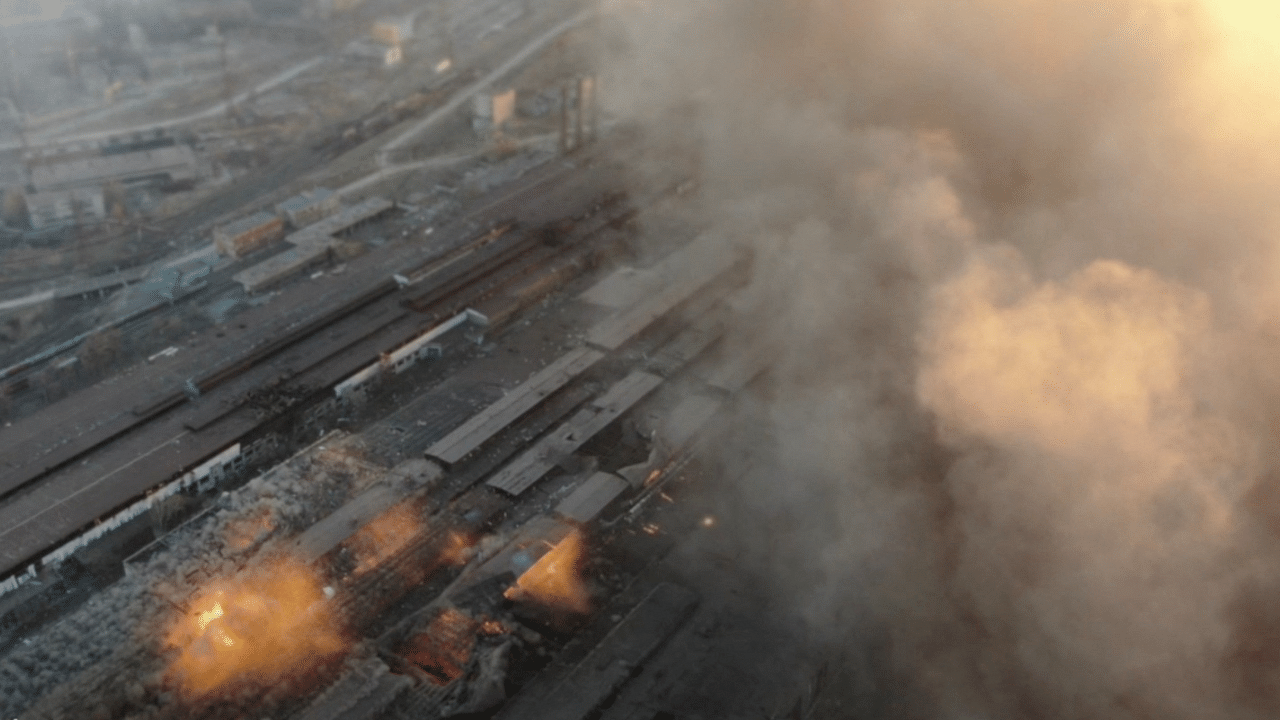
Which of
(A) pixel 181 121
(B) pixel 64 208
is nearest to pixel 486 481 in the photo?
(B) pixel 64 208

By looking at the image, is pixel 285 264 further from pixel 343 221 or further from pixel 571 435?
pixel 571 435

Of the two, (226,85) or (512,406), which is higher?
(226,85)

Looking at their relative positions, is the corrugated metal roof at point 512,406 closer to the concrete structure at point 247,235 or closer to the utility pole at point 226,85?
the concrete structure at point 247,235

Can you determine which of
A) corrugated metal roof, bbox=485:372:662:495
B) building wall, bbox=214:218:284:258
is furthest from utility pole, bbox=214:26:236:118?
corrugated metal roof, bbox=485:372:662:495

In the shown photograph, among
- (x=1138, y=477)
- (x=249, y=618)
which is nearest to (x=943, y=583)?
(x=1138, y=477)

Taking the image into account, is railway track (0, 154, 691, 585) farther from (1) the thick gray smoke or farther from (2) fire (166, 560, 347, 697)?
(1) the thick gray smoke

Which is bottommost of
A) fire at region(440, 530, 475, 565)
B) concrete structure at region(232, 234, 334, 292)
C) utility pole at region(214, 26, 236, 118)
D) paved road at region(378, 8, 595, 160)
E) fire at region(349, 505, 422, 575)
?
fire at region(349, 505, 422, 575)
